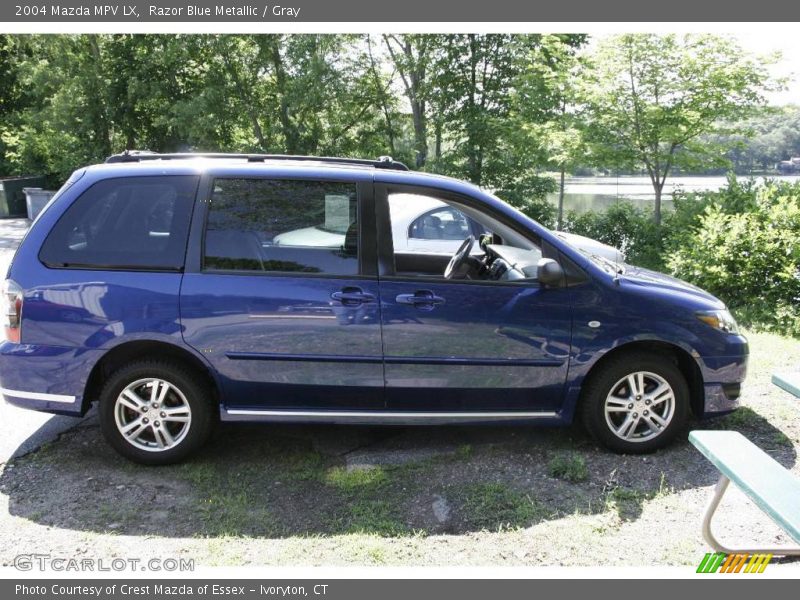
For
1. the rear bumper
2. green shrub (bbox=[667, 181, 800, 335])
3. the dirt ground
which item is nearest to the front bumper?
the dirt ground

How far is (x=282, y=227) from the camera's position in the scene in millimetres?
4211

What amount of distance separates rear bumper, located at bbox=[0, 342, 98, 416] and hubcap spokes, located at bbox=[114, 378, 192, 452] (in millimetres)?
279

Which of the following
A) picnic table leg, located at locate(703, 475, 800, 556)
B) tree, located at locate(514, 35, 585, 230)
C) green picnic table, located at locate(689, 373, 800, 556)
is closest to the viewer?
green picnic table, located at locate(689, 373, 800, 556)

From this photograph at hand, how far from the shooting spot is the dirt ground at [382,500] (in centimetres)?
341

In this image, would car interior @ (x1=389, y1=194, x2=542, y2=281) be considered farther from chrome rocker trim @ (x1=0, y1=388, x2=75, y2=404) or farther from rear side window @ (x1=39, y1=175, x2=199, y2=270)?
Answer: chrome rocker trim @ (x1=0, y1=388, x2=75, y2=404)

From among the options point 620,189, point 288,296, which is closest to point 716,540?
point 288,296

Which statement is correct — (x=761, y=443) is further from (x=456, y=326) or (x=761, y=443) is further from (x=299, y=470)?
(x=299, y=470)

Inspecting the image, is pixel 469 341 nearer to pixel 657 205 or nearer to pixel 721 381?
pixel 721 381

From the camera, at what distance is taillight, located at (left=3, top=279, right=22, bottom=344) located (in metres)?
4.09

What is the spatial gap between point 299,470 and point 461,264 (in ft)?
5.70

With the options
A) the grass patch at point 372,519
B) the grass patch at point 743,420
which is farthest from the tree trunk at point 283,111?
the grass patch at point 372,519

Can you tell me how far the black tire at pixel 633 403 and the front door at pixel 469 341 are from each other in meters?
0.26

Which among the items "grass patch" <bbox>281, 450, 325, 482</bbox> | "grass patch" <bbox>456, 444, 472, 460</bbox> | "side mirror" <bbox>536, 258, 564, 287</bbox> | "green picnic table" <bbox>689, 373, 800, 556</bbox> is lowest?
"grass patch" <bbox>281, 450, 325, 482</bbox>

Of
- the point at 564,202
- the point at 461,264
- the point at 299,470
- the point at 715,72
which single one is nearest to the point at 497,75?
the point at 564,202
